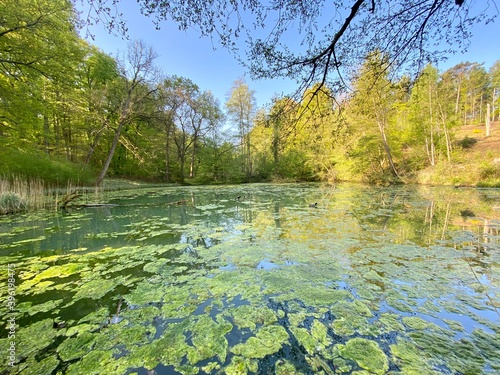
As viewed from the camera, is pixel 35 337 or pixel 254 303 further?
pixel 254 303

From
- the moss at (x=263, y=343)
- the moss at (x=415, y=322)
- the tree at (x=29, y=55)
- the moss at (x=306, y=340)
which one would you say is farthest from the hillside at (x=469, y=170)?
the tree at (x=29, y=55)

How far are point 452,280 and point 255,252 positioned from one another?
2363 mm

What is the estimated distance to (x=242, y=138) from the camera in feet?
73.4

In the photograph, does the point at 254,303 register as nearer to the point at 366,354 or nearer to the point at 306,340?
the point at 306,340

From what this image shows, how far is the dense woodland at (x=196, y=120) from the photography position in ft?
13.2

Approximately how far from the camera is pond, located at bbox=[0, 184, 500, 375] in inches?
53.6

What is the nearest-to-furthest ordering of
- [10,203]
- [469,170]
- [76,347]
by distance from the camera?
[76,347] < [10,203] < [469,170]

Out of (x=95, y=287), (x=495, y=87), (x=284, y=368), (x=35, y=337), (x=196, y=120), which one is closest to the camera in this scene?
(x=284, y=368)

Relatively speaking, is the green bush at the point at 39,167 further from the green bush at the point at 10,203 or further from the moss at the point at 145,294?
the moss at the point at 145,294

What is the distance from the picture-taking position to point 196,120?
20.8 m

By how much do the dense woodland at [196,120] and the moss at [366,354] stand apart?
283cm

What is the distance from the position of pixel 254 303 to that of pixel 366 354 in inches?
37.1

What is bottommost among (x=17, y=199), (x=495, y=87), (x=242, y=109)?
(x=17, y=199)

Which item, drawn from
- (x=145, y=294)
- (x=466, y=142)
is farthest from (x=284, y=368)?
(x=466, y=142)
